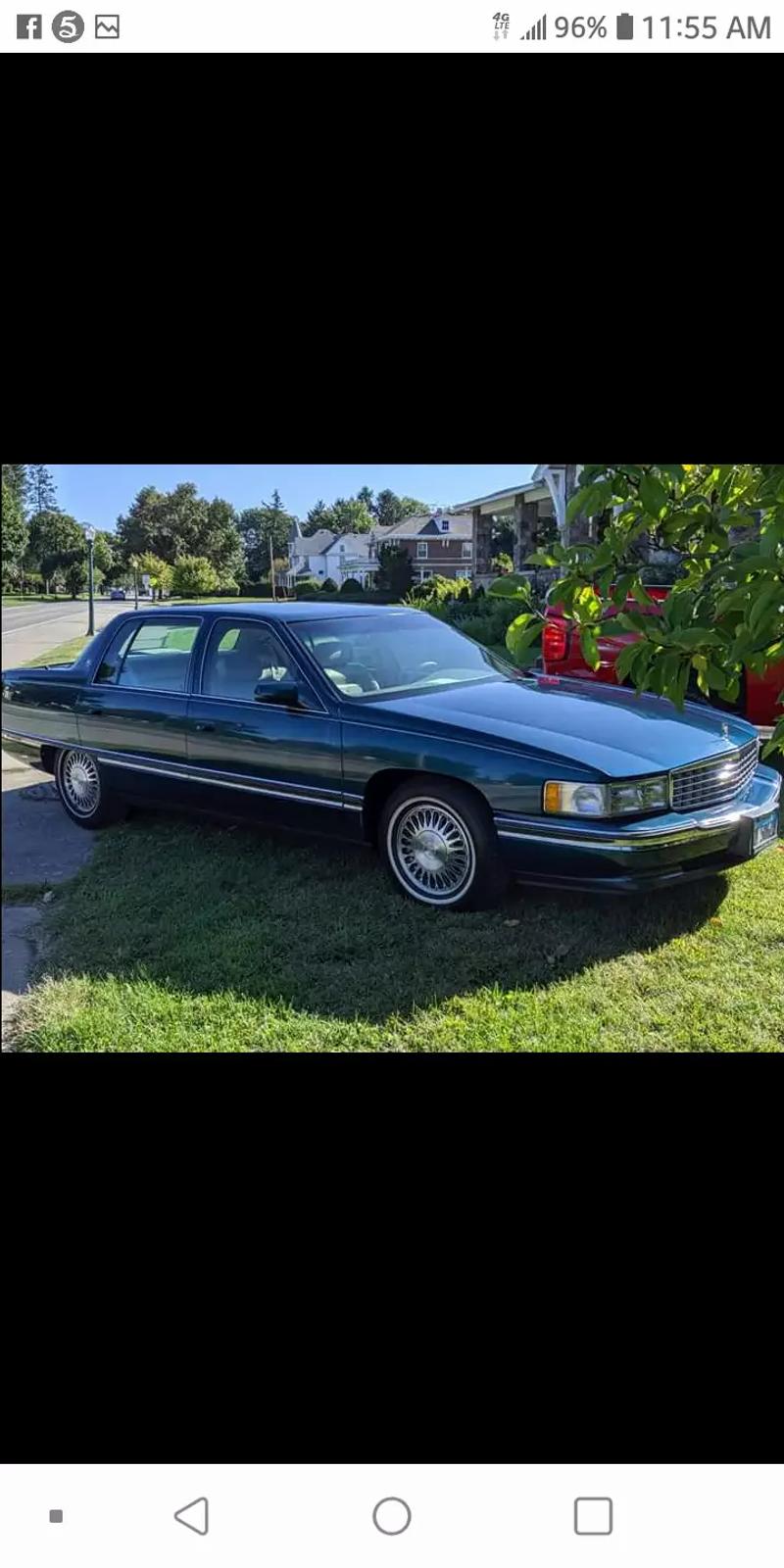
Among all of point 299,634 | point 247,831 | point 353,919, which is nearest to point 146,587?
A: point 299,634

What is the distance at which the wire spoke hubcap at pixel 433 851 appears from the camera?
2.72 metres

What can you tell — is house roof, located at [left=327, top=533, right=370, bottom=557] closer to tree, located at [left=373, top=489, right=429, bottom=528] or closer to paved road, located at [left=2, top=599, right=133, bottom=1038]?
tree, located at [left=373, top=489, right=429, bottom=528]

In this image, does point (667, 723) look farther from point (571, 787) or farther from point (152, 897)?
point (152, 897)

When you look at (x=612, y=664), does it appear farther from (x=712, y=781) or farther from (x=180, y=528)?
(x=180, y=528)

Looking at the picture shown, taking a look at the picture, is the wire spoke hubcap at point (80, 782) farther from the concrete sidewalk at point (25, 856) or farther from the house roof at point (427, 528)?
the house roof at point (427, 528)

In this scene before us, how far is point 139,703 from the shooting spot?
288 cm


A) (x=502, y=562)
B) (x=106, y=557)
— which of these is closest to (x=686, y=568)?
(x=502, y=562)

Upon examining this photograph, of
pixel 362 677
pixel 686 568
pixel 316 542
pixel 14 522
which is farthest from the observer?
pixel 362 677

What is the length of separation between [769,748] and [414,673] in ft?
4.05

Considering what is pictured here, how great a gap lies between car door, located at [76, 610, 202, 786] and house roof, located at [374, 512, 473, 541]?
0.70m

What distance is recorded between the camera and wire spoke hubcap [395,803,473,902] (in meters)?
2.72

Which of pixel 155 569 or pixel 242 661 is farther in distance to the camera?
pixel 242 661

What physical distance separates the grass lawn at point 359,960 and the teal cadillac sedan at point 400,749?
0.12 metres

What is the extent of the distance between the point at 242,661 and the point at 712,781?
1.50 m
